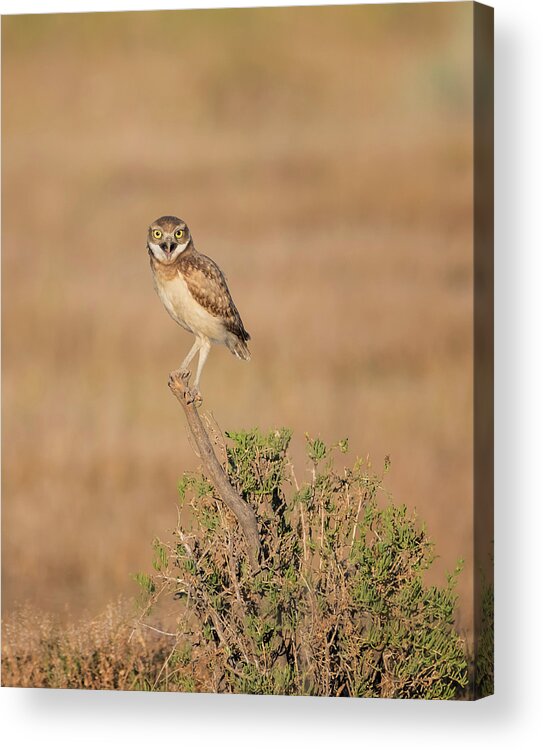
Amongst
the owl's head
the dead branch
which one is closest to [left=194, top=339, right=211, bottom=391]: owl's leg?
the dead branch

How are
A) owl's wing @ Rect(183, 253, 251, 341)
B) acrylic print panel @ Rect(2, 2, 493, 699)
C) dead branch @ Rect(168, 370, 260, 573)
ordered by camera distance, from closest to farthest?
1. acrylic print panel @ Rect(2, 2, 493, 699)
2. dead branch @ Rect(168, 370, 260, 573)
3. owl's wing @ Rect(183, 253, 251, 341)

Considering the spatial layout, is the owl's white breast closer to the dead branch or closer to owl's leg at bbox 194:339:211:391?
owl's leg at bbox 194:339:211:391

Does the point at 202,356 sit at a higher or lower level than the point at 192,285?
lower

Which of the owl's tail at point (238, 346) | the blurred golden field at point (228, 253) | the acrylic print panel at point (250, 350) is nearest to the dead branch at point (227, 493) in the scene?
the acrylic print panel at point (250, 350)

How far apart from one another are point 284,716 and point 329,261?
1.86 m

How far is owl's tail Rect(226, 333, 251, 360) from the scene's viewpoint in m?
8.45

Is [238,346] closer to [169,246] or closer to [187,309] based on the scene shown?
[187,309]

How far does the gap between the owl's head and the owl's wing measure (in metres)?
0.08

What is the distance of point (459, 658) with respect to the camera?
8109 millimetres

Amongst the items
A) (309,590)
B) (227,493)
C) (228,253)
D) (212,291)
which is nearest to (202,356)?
(212,291)

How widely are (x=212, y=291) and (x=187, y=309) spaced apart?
128mm

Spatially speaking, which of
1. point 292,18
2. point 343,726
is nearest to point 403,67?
point 292,18

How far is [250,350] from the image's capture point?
845cm

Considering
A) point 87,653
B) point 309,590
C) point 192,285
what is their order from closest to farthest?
point 309,590 < point 192,285 < point 87,653
